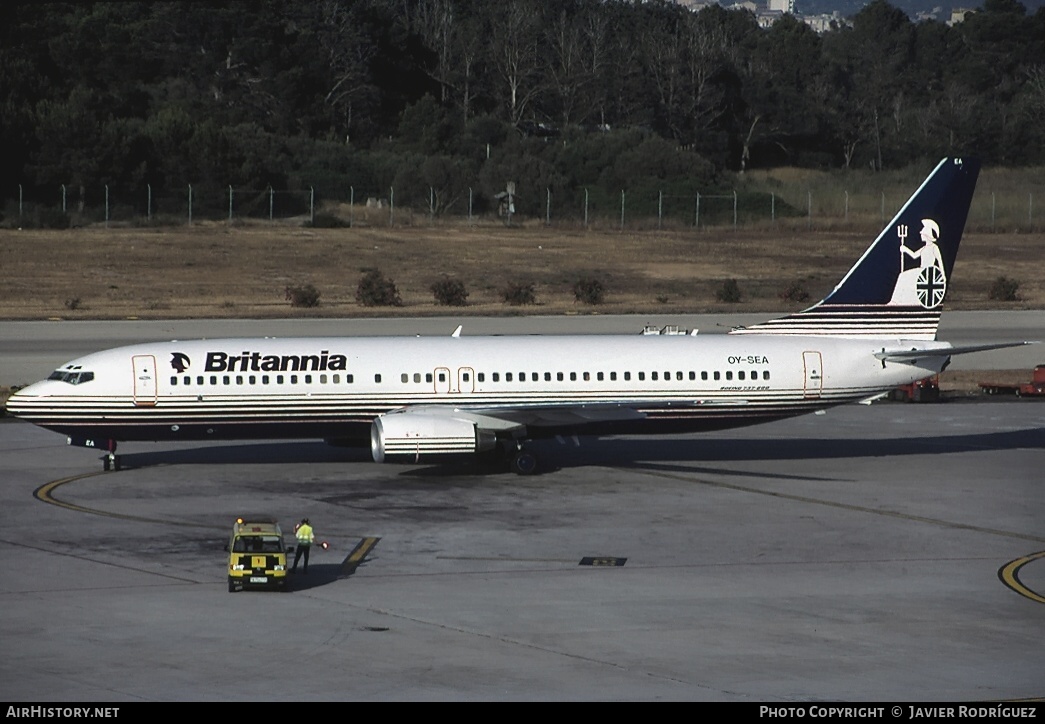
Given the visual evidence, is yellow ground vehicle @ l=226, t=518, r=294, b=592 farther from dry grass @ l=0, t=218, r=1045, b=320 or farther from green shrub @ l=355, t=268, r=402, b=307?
green shrub @ l=355, t=268, r=402, b=307

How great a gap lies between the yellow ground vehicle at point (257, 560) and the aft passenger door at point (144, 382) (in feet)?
46.7

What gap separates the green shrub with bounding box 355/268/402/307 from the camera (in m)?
91.5

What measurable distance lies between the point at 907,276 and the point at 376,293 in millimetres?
49324

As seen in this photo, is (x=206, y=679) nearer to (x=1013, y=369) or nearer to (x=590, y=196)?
(x=1013, y=369)

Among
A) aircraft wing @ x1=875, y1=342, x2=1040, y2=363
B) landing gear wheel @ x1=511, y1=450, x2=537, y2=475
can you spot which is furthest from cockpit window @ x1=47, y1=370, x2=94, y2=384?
aircraft wing @ x1=875, y1=342, x2=1040, y2=363

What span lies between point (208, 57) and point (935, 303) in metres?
111

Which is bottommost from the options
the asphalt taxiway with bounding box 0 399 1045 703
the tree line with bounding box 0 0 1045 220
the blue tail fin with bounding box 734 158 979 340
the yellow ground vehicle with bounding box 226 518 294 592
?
the asphalt taxiway with bounding box 0 399 1045 703

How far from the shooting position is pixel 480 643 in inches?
1030

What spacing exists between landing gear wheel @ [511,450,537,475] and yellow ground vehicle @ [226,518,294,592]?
47.3 feet

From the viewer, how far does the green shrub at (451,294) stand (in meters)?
92.1

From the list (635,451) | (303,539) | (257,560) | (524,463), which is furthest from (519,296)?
(257,560)

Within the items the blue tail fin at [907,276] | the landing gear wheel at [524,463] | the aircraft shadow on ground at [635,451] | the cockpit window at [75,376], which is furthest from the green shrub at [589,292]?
the cockpit window at [75,376]

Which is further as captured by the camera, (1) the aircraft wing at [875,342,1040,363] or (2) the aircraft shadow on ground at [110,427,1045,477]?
(2) the aircraft shadow on ground at [110,427,1045,477]

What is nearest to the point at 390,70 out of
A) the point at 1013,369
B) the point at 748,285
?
the point at 748,285
